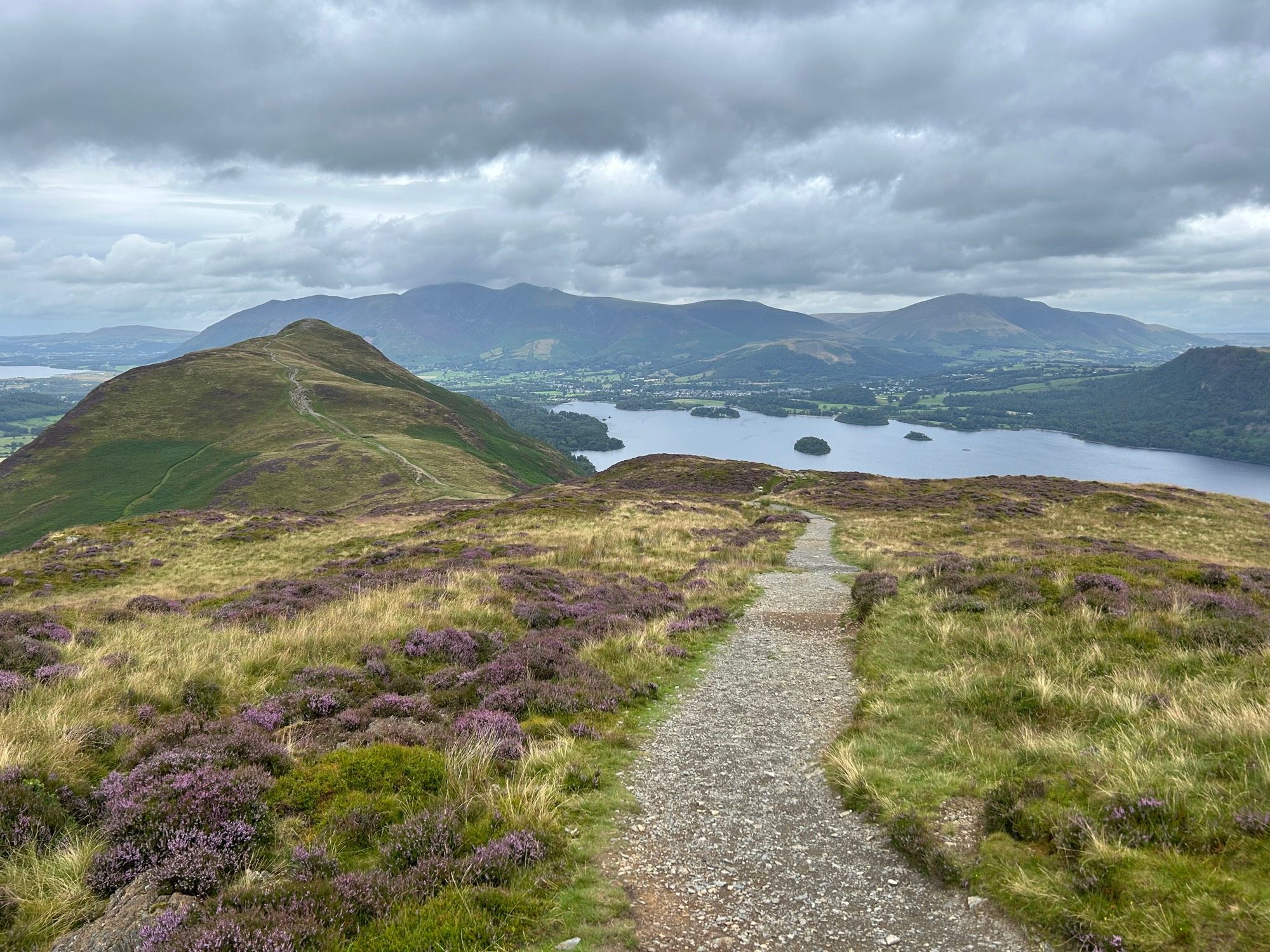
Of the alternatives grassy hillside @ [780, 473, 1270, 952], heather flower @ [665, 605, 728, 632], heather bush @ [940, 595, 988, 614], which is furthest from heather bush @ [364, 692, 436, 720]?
heather bush @ [940, 595, 988, 614]

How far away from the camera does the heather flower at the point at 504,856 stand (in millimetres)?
5953

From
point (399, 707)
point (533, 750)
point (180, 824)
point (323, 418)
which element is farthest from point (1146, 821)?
point (323, 418)

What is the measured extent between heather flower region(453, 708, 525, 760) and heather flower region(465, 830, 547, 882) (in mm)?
2035

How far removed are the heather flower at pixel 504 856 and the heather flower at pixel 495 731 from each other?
6.68ft

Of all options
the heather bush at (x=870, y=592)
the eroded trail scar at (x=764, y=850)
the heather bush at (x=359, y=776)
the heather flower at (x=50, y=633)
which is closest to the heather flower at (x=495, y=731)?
the heather bush at (x=359, y=776)

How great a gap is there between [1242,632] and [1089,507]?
163 ft

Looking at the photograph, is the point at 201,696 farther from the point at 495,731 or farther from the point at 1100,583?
the point at 1100,583

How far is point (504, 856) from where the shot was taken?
6105 mm

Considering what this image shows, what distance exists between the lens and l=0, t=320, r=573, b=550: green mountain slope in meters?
93.6

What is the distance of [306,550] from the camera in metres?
39.0

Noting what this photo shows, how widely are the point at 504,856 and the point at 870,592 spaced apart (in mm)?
14767

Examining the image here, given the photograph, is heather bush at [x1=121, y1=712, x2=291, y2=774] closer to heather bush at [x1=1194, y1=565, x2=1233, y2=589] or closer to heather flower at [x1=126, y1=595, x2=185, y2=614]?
heather flower at [x1=126, y1=595, x2=185, y2=614]

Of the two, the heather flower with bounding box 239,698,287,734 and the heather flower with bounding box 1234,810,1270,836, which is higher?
the heather flower with bounding box 1234,810,1270,836

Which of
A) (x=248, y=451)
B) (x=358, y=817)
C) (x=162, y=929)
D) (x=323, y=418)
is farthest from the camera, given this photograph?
(x=323, y=418)
